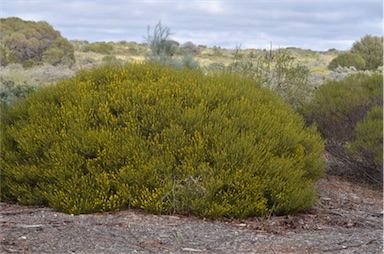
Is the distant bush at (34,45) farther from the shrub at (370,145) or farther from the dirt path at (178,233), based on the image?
the dirt path at (178,233)

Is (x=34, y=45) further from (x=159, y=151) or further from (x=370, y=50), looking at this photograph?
(x=159, y=151)

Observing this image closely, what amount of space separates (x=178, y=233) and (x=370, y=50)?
38.4 metres

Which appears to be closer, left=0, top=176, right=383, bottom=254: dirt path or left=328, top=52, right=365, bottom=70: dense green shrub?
left=0, top=176, right=383, bottom=254: dirt path

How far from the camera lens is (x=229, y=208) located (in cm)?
734

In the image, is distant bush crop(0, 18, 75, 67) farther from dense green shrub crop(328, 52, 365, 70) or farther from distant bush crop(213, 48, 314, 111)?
distant bush crop(213, 48, 314, 111)

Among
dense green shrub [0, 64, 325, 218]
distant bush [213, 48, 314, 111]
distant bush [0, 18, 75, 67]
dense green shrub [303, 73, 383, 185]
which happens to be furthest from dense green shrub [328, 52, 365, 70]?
dense green shrub [0, 64, 325, 218]

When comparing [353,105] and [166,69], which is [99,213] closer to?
[166,69]

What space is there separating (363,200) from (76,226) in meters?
5.36

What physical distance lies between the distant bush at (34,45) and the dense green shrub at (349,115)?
85.4 ft

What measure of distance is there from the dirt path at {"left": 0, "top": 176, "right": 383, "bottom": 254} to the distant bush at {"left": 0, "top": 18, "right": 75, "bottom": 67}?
29711 mm

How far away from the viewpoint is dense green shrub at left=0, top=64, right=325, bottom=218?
24.5ft

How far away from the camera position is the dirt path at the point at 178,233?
5.94m

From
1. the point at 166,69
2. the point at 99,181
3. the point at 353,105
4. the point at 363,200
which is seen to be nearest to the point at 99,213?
the point at 99,181

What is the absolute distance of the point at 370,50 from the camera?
1654 inches
